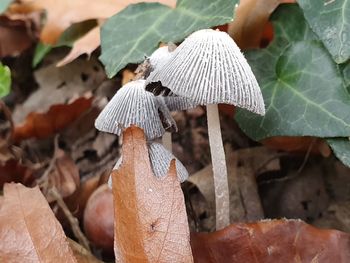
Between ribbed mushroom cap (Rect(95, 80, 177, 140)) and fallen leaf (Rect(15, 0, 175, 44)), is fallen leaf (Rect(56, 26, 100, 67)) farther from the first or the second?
ribbed mushroom cap (Rect(95, 80, 177, 140))

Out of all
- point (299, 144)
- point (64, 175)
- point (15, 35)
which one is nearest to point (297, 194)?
point (299, 144)

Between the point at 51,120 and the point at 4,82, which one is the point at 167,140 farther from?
the point at 51,120

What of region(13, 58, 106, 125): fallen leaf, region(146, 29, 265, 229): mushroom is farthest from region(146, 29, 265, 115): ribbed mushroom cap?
region(13, 58, 106, 125): fallen leaf

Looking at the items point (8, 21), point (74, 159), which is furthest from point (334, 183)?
point (8, 21)

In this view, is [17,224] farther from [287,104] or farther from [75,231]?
[287,104]

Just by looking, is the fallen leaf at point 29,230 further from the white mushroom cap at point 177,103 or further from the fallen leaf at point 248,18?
the fallen leaf at point 248,18

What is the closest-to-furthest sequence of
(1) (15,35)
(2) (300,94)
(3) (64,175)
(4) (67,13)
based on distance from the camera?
(2) (300,94)
(3) (64,175)
(4) (67,13)
(1) (15,35)
